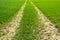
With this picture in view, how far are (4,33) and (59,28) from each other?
3.41m

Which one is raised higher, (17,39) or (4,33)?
(4,33)

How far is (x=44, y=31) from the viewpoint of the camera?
39.1ft

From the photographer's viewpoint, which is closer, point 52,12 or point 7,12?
point 52,12

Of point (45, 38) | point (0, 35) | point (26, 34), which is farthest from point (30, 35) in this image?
point (0, 35)

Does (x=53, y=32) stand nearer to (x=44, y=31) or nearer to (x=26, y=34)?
(x=44, y=31)

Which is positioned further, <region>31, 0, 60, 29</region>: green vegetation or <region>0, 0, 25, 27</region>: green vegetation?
<region>0, 0, 25, 27</region>: green vegetation

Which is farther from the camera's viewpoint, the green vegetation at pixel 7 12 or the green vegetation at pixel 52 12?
the green vegetation at pixel 7 12

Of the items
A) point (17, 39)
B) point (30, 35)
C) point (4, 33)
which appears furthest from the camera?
point (4, 33)

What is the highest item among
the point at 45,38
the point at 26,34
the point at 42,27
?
the point at 42,27

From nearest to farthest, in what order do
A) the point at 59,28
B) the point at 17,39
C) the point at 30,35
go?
the point at 17,39 < the point at 30,35 < the point at 59,28

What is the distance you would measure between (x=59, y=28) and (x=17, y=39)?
357cm

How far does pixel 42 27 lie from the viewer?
13.0 m

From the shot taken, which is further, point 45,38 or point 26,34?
point 26,34

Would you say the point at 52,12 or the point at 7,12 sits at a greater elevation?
the point at 7,12
